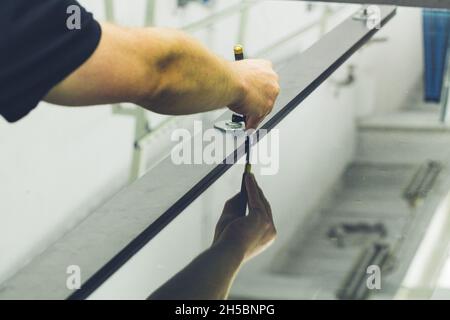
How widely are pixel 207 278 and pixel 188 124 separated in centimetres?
221

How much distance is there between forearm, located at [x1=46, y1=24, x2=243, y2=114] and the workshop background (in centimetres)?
16

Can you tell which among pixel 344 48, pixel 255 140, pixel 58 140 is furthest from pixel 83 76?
pixel 58 140

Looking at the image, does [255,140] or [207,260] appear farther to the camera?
[255,140]

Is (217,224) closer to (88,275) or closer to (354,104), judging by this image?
(88,275)

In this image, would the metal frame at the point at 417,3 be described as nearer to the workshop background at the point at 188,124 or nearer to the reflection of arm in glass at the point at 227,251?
the workshop background at the point at 188,124

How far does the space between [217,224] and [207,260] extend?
0.13 m

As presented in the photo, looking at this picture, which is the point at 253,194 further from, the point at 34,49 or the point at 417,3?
the point at 417,3

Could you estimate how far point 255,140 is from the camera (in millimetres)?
1463

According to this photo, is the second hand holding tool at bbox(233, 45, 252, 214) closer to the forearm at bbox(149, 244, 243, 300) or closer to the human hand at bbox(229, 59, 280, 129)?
the human hand at bbox(229, 59, 280, 129)

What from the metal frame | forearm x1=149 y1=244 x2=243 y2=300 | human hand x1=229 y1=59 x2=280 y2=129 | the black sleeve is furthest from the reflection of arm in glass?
the metal frame

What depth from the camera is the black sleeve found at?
94 centimetres

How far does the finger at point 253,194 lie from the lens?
4.05 ft

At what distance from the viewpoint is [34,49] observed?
96cm

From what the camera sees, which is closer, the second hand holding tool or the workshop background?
the workshop background
